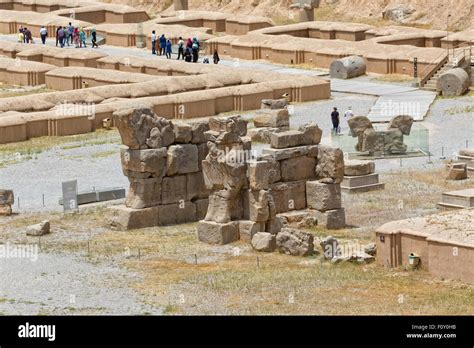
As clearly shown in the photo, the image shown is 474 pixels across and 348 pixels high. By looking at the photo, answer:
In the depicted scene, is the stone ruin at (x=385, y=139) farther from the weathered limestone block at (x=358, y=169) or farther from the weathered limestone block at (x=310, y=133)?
the weathered limestone block at (x=310, y=133)

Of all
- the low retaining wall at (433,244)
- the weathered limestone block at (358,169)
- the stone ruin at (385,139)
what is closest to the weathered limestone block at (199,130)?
the weathered limestone block at (358,169)

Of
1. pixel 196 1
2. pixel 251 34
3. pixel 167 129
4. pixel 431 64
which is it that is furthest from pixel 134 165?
pixel 196 1

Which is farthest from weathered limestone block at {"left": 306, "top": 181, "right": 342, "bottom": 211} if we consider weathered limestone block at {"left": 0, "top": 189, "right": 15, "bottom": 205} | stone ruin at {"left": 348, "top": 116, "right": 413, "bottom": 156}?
stone ruin at {"left": 348, "top": 116, "right": 413, "bottom": 156}

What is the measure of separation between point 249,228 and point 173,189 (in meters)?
2.91

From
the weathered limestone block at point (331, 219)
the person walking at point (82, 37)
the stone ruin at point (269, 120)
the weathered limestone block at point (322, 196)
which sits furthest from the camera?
the person walking at point (82, 37)

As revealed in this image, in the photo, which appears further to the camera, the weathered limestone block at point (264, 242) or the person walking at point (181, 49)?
the person walking at point (181, 49)

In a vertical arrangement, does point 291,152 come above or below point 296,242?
above

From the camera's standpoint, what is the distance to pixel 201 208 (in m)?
33.3

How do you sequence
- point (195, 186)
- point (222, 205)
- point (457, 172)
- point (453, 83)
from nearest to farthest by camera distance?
point (222, 205) < point (195, 186) < point (457, 172) < point (453, 83)

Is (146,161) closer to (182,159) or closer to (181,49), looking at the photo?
(182,159)

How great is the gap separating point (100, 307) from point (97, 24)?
45.3m

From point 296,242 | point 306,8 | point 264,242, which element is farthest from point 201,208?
point 306,8

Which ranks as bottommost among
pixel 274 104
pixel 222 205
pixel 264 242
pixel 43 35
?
pixel 264 242

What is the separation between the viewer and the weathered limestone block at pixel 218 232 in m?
30.5
